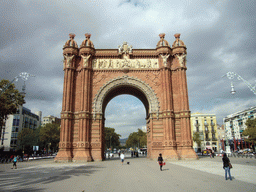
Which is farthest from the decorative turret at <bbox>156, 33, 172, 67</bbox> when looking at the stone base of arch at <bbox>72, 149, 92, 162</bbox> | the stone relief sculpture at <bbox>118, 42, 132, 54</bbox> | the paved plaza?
the paved plaza

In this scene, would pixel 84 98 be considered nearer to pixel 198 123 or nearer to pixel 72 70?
pixel 72 70

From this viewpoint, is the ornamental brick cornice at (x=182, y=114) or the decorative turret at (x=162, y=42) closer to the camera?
the ornamental brick cornice at (x=182, y=114)

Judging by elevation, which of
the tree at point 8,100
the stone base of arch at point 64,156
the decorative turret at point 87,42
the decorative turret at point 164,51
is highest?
the decorative turret at point 87,42

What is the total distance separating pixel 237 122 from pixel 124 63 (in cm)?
7465

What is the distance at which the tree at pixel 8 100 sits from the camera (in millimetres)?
29047

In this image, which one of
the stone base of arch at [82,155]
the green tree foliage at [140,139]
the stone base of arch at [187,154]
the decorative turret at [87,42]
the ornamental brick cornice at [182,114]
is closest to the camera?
the stone base of arch at [82,155]

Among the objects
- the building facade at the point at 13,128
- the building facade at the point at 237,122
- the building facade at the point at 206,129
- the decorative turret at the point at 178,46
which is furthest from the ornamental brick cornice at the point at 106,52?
the building facade at the point at 237,122

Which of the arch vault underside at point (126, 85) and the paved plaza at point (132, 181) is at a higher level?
the arch vault underside at point (126, 85)

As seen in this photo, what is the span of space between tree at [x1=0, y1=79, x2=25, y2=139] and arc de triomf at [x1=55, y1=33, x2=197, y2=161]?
919cm

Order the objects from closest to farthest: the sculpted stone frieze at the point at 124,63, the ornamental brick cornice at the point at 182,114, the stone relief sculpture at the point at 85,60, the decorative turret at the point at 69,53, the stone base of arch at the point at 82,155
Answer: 1. the stone base of arch at the point at 82,155
2. the ornamental brick cornice at the point at 182,114
3. the stone relief sculpture at the point at 85,60
4. the decorative turret at the point at 69,53
5. the sculpted stone frieze at the point at 124,63

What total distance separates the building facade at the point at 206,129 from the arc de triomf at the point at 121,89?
53.8m

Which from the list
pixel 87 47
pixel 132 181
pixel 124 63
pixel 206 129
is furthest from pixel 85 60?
pixel 206 129

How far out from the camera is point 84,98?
28.0 metres

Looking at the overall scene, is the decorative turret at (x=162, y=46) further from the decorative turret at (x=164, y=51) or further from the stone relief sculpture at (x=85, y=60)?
the stone relief sculpture at (x=85, y=60)
